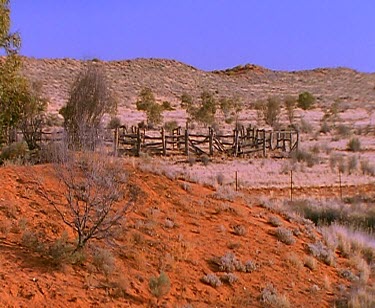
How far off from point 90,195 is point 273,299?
3.80m

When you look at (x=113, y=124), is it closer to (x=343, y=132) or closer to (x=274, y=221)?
(x=343, y=132)

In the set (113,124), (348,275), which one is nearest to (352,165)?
(113,124)

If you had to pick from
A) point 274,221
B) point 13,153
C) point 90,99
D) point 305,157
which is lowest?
point 305,157

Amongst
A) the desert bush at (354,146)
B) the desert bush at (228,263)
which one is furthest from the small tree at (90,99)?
the desert bush at (354,146)

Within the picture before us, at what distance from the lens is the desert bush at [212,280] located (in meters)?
11.2

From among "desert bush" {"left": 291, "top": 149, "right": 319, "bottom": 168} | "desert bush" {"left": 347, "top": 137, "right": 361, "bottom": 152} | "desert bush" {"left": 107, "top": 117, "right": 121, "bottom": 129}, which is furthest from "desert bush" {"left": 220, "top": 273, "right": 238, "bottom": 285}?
"desert bush" {"left": 347, "top": 137, "right": 361, "bottom": 152}

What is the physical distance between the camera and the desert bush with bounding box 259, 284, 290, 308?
1081cm

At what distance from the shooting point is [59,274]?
1007cm

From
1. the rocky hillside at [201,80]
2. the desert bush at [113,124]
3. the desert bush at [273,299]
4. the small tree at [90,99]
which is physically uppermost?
the rocky hillside at [201,80]

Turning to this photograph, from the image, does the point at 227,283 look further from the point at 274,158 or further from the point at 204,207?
the point at 274,158

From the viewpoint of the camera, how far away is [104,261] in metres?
10.7

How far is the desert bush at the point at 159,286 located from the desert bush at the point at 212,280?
3.43ft

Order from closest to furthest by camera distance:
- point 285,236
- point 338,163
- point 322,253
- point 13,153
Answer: point 322,253 → point 285,236 → point 13,153 → point 338,163

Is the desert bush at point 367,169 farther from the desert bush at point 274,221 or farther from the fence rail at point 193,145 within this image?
the desert bush at point 274,221
